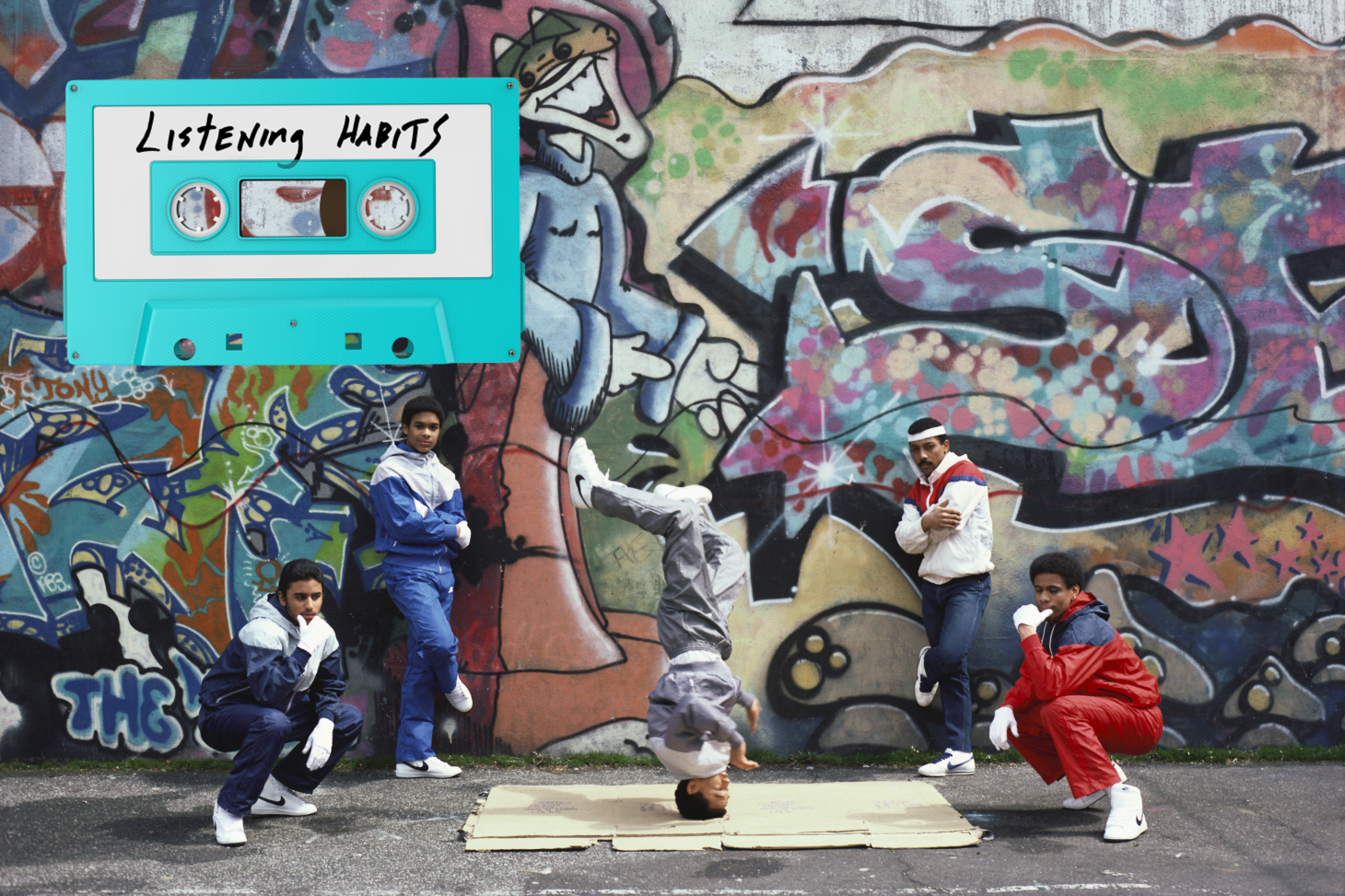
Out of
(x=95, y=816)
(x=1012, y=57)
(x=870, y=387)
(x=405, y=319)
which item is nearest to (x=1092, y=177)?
(x=1012, y=57)

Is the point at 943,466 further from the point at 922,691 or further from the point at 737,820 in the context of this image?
the point at 737,820

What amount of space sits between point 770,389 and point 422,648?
79.5 inches

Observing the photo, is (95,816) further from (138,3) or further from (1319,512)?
(1319,512)

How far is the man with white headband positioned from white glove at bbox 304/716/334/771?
260 centimetres

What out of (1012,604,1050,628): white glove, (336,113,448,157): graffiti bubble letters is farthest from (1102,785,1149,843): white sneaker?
(336,113,448,157): graffiti bubble letters

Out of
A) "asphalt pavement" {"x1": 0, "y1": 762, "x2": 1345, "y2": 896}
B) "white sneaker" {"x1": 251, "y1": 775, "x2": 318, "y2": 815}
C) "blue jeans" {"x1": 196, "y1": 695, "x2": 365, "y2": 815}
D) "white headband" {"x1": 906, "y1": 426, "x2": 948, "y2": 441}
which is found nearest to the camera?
"asphalt pavement" {"x1": 0, "y1": 762, "x2": 1345, "y2": 896}

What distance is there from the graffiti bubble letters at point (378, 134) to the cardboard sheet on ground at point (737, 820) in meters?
2.92

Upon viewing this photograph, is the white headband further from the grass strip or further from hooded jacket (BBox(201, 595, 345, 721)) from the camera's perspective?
hooded jacket (BBox(201, 595, 345, 721))

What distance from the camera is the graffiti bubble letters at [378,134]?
5.45 meters

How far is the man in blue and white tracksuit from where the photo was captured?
17.3ft

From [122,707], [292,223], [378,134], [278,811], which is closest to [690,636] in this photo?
[278,811]

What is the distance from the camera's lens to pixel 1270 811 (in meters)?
4.80

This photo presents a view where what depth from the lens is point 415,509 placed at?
5.25 meters

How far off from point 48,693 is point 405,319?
246 cm
